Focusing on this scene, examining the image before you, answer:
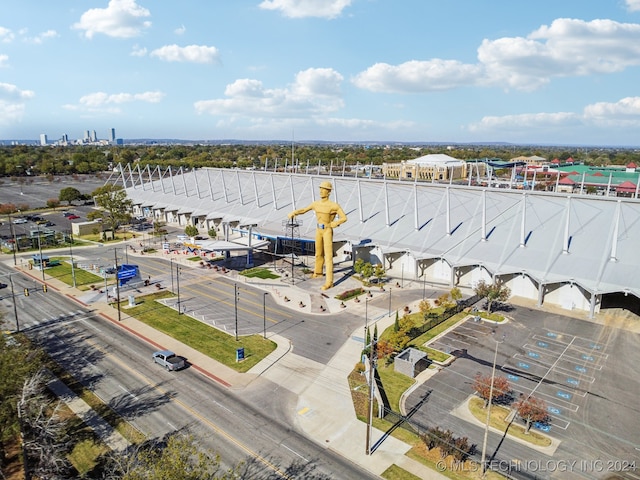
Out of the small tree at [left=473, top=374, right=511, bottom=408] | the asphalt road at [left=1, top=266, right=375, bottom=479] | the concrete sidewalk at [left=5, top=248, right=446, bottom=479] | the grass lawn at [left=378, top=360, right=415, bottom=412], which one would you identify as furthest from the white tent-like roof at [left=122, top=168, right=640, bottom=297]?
the asphalt road at [left=1, top=266, right=375, bottom=479]

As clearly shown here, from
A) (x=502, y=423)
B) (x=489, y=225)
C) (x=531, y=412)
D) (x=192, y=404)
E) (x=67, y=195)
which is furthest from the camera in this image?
(x=67, y=195)

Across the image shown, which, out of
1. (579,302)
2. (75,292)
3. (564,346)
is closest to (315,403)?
(564,346)

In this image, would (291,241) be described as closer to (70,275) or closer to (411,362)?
(70,275)

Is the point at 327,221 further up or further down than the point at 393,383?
further up

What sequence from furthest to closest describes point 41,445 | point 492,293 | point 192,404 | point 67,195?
point 67,195, point 492,293, point 192,404, point 41,445

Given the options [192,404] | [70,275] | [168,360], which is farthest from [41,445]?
[70,275]

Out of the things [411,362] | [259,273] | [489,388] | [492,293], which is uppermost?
[492,293]
